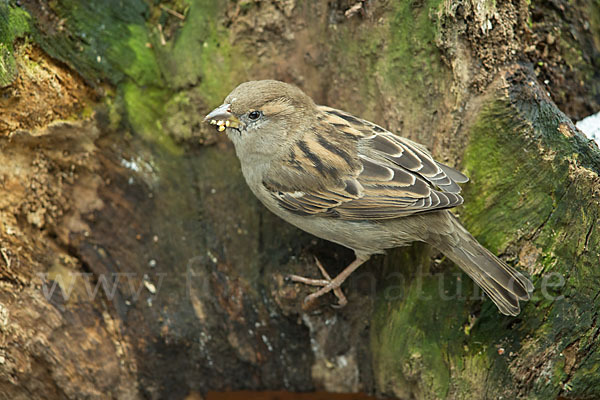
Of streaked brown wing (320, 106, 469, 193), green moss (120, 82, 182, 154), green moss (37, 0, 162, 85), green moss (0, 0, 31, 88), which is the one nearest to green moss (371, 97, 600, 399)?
streaked brown wing (320, 106, 469, 193)

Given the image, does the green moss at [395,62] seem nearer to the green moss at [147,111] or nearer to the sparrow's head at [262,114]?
the sparrow's head at [262,114]

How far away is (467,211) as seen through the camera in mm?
3445

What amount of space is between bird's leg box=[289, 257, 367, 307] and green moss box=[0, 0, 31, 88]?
215 cm

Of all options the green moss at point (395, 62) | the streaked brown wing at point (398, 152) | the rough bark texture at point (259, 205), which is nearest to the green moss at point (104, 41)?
the rough bark texture at point (259, 205)

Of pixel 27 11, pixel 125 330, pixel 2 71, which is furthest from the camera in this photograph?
pixel 125 330

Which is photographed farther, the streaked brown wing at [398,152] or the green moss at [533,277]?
the streaked brown wing at [398,152]

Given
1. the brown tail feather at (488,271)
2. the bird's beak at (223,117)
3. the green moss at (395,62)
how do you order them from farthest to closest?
the green moss at (395,62) → the bird's beak at (223,117) → the brown tail feather at (488,271)

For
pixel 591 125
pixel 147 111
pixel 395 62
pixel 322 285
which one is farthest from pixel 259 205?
pixel 591 125

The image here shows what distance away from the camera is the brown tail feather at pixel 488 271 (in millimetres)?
3031

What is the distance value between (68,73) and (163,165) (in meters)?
0.86

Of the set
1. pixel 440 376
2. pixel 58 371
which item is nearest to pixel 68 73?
pixel 58 371

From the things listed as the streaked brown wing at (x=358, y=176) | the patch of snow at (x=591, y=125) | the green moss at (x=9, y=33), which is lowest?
the streaked brown wing at (x=358, y=176)

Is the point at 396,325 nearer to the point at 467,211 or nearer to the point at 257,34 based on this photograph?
the point at 467,211

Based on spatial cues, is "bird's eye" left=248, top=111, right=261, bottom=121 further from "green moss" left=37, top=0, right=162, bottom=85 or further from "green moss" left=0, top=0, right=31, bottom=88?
"green moss" left=0, top=0, right=31, bottom=88
